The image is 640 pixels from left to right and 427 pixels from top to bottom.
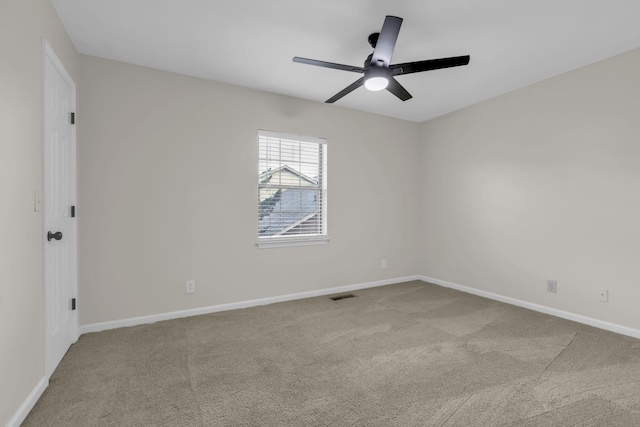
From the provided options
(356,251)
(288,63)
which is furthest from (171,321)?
(288,63)

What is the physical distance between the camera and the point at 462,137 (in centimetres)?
422

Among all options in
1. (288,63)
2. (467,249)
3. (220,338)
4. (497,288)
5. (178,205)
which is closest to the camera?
(220,338)

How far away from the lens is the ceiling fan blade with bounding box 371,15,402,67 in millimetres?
1877

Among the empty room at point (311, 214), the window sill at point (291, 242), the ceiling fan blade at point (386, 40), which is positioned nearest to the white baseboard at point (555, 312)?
the empty room at point (311, 214)

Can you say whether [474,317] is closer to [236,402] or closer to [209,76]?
[236,402]

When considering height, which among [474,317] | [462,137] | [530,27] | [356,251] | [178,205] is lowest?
[474,317]

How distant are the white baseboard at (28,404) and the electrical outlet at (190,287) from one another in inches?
52.5

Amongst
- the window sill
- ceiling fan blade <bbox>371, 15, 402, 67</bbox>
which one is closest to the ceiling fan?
ceiling fan blade <bbox>371, 15, 402, 67</bbox>

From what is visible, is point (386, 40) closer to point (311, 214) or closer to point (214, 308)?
point (311, 214)

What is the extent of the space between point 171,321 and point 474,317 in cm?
312

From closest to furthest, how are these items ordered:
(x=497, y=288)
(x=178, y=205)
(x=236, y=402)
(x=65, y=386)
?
(x=236, y=402) → (x=65, y=386) → (x=178, y=205) → (x=497, y=288)

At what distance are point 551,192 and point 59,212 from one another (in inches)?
180

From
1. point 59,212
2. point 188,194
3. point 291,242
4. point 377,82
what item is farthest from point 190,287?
point 377,82

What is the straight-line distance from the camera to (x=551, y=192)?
129 inches
